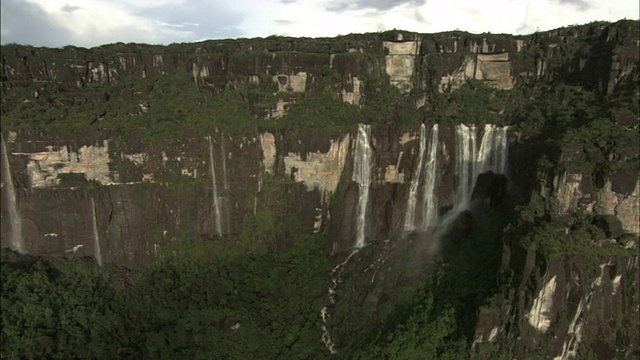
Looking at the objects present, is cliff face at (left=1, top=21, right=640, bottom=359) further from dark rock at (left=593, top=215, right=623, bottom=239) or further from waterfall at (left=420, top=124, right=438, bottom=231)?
dark rock at (left=593, top=215, right=623, bottom=239)

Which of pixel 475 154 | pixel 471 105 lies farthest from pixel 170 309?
pixel 471 105

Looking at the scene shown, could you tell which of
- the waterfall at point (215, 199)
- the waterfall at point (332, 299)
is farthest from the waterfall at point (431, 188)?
the waterfall at point (215, 199)

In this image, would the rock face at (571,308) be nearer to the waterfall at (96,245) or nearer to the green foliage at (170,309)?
the green foliage at (170,309)

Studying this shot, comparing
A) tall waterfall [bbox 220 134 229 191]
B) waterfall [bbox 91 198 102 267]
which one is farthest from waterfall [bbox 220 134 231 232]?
waterfall [bbox 91 198 102 267]

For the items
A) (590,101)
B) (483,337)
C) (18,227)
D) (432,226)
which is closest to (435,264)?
(432,226)

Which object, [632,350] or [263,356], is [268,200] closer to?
[263,356]

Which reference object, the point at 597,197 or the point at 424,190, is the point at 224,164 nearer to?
the point at 424,190
